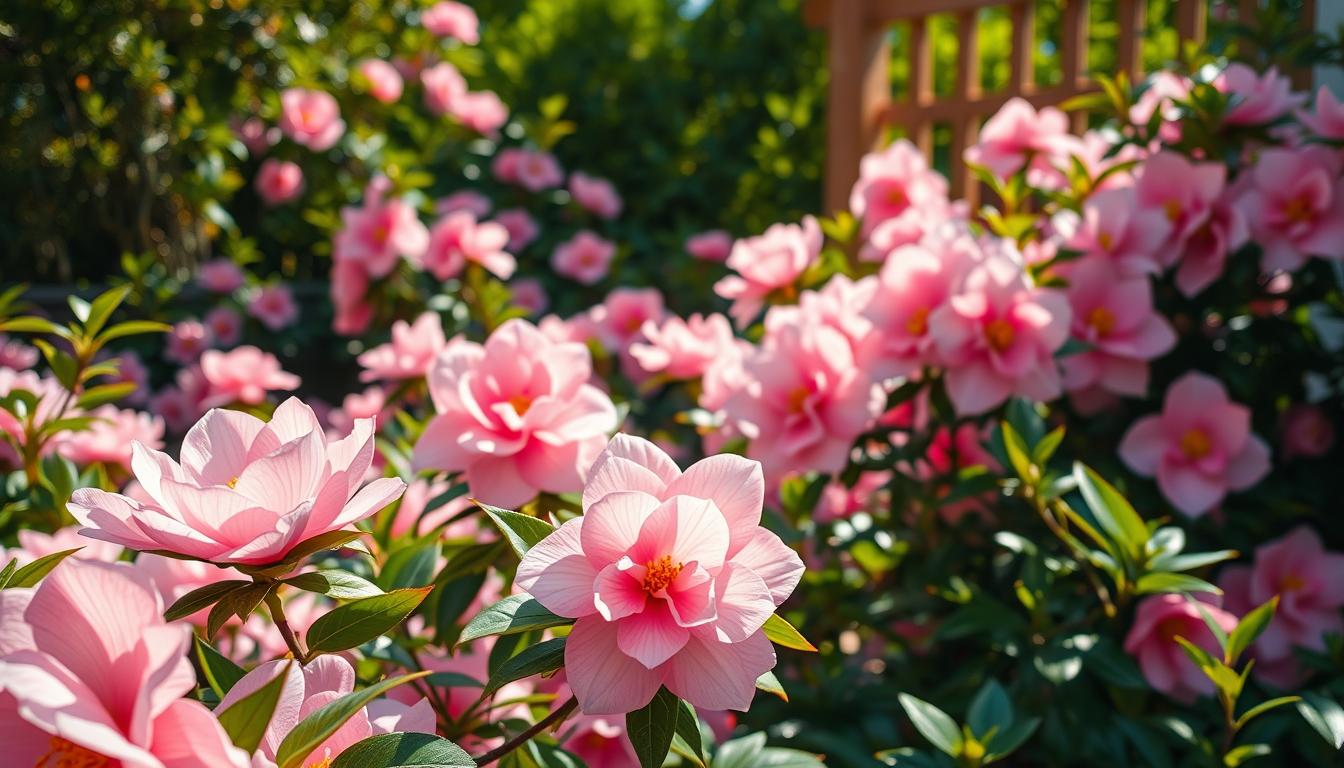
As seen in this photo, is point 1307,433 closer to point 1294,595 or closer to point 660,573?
point 1294,595

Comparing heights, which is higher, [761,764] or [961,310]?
[961,310]


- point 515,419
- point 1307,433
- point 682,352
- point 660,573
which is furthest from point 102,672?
point 1307,433

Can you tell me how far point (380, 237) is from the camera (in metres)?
2.29

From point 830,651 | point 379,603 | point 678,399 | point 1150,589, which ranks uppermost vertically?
point 379,603

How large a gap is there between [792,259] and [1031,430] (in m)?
0.51

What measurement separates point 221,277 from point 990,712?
226 cm

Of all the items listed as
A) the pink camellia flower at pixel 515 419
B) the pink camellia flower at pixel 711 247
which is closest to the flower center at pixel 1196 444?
the pink camellia flower at pixel 515 419

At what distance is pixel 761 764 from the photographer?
0.86 m

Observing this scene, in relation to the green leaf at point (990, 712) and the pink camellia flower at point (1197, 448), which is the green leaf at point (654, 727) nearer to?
the green leaf at point (990, 712)

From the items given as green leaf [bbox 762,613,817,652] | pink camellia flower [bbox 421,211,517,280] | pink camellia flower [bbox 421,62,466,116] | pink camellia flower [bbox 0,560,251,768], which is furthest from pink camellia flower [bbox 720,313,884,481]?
pink camellia flower [bbox 421,62,466,116]

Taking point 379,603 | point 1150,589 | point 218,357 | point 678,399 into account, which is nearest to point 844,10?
point 678,399

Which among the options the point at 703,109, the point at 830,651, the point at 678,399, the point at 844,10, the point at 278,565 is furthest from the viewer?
the point at 703,109

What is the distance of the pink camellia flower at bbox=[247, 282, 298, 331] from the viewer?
263 centimetres

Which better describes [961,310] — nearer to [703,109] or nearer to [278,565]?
[278,565]
